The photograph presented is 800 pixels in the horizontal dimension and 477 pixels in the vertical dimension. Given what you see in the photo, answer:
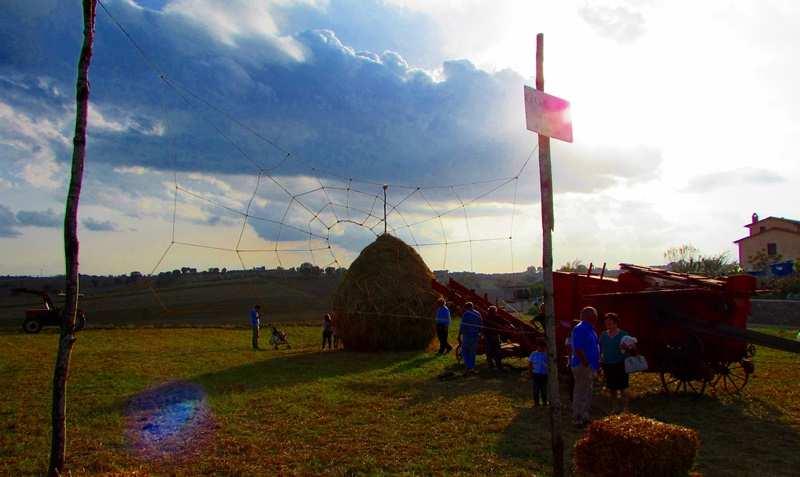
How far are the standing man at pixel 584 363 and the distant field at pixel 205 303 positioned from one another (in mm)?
28199

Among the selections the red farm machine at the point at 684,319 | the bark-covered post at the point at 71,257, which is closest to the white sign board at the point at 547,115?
the bark-covered post at the point at 71,257

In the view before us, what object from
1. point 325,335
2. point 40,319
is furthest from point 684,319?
point 40,319

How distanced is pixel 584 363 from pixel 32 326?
1089 inches

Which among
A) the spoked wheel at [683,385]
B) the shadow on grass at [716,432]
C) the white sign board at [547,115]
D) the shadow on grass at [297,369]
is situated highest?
the white sign board at [547,115]

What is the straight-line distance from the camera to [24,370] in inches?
589

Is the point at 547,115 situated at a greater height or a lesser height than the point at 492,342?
greater

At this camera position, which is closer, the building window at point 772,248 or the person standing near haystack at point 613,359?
the person standing near haystack at point 613,359

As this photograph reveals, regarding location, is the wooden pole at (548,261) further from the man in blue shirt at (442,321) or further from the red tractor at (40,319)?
the red tractor at (40,319)

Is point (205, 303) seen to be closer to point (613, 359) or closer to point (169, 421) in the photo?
A: point (169, 421)

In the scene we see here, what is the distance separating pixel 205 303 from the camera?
49.4 meters

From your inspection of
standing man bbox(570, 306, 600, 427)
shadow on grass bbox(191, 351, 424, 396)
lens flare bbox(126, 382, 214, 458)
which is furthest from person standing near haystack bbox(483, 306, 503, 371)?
lens flare bbox(126, 382, 214, 458)

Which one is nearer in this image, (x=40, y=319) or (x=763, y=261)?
(x=40, y=319)

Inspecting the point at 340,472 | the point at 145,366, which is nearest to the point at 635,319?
the point at 340,472

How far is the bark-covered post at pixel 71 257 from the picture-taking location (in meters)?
6.46
